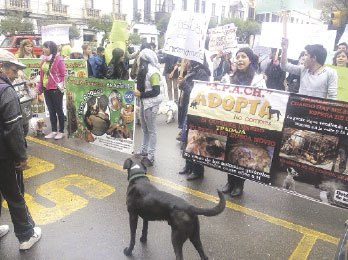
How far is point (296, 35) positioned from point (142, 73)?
3.65 metres

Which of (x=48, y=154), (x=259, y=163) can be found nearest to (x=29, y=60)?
(x=48, y=154)

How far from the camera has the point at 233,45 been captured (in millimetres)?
7910

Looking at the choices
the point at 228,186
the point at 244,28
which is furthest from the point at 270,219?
the point at 244,28

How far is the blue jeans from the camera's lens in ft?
17.6

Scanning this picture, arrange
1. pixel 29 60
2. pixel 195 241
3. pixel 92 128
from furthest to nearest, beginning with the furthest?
pixel 29 60 → pixel 92 128 → pixel 195 241

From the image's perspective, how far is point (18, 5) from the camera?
30.5 metres

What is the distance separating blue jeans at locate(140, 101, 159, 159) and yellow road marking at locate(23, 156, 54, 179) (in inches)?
62.6

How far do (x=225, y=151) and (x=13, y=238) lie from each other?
8.81ft

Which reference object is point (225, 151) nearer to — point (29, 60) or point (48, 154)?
point (48, 154)

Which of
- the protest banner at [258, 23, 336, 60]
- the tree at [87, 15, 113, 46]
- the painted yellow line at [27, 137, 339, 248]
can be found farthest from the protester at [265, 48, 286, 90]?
the tree at [87, 15, 113, 46]

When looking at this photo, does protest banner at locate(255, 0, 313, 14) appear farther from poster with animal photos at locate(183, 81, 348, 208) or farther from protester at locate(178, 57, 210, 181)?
poster with animal photos at locate(183, 81, 348, 208)

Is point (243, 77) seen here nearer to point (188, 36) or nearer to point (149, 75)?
point (188, 36)

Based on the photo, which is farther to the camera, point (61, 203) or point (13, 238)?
point (61, 203)

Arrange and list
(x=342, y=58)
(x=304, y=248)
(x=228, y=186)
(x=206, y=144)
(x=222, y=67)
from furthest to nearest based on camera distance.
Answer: (x=222, y=67)
(x=342, y=58)
(x=228, y=186)
(x=206, y=144)
(x=304, y=248)
